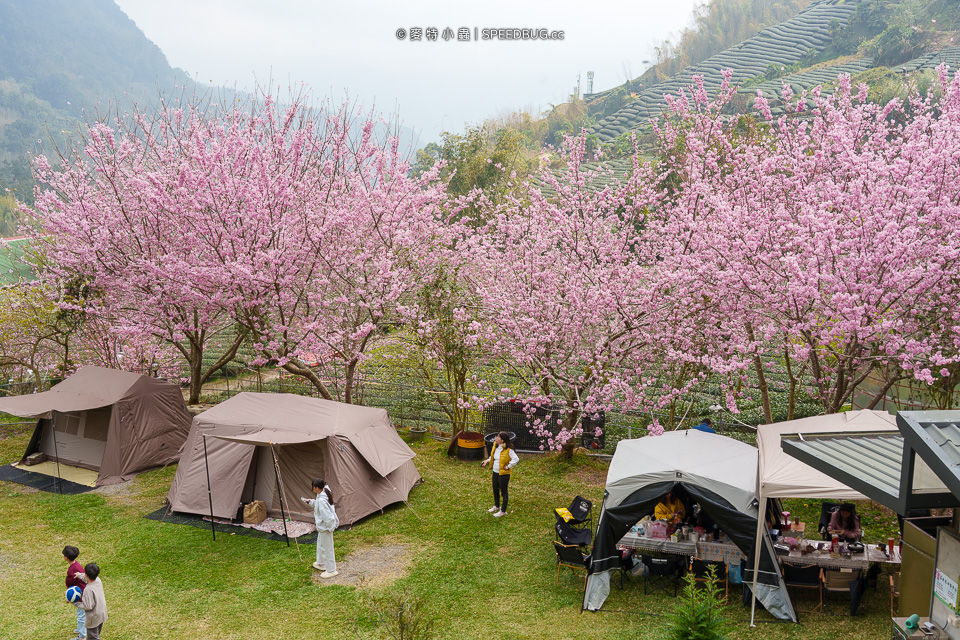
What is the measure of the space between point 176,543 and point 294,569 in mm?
2217

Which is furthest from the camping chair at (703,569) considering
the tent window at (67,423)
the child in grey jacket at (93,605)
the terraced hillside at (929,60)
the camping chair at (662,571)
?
the terraced hillside at (929,60)

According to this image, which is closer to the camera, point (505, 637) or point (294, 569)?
point (505, 637)

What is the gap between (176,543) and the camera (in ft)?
32.1

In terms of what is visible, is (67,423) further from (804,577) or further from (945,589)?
(945,589)

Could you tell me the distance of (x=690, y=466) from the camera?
26.5 ft

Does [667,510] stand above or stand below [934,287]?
below

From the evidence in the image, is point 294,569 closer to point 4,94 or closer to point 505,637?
point 505,637

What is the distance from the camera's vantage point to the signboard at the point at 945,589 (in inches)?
197

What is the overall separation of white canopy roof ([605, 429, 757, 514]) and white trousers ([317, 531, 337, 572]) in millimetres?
3751

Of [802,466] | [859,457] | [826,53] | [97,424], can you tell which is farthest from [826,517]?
[826,53]

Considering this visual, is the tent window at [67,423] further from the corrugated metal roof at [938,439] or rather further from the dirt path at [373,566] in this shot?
the corrugated metal roof at [938,439]

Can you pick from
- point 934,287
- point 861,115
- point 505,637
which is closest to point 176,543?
point 505,637

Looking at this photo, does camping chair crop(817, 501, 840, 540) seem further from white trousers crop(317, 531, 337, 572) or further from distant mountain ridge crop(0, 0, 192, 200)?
distant mountain ridge crop(0, 0, 192, 200)

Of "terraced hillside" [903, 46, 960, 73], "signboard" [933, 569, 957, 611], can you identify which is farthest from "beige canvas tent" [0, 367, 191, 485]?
"terraced hillside" [903, 46, 960, 73]
